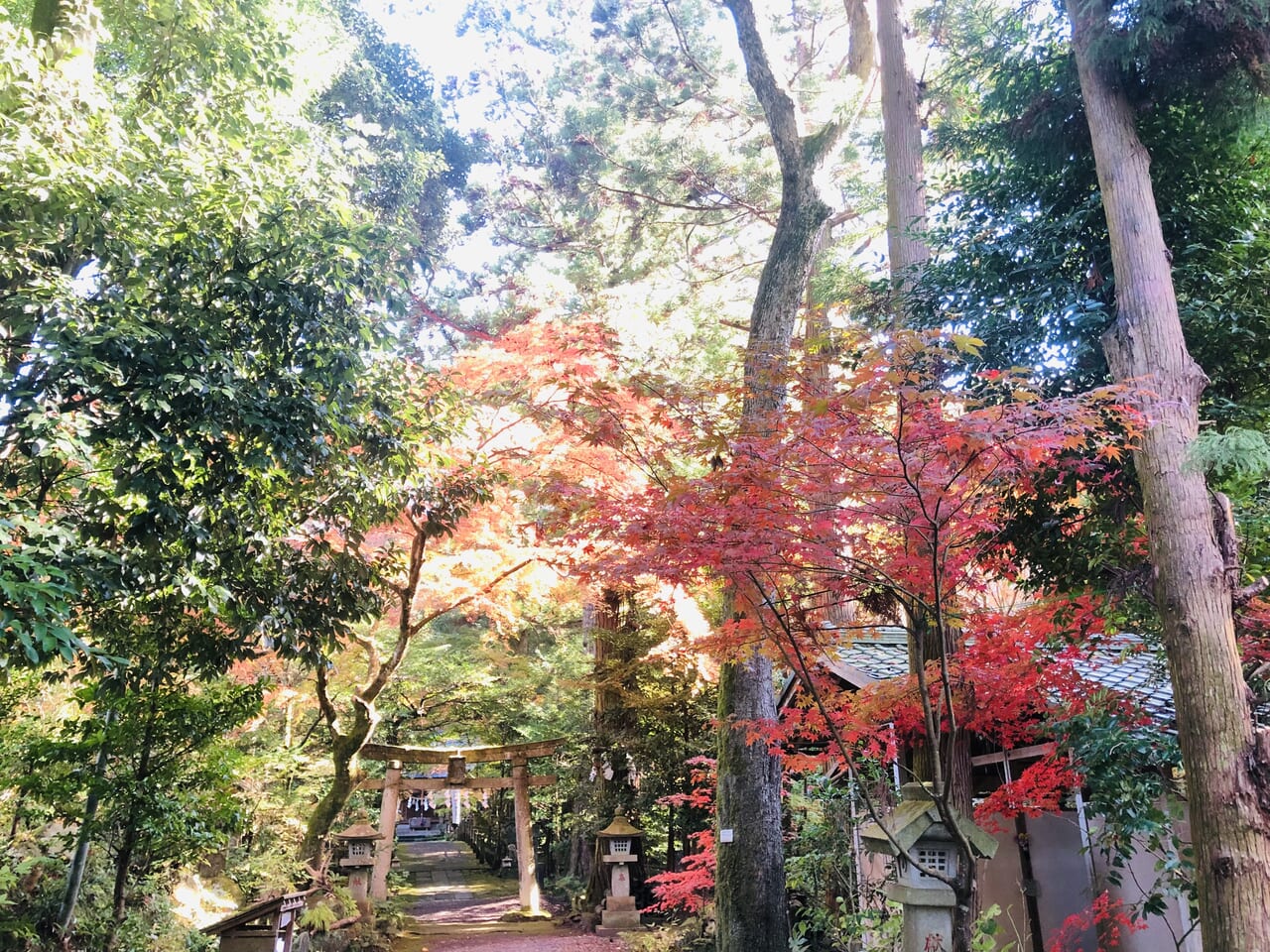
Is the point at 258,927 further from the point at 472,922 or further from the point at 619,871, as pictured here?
the point at 472,922

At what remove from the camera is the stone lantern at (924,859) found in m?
3.40

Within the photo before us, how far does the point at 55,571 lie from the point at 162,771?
7.37 feet

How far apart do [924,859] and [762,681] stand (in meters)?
1.81

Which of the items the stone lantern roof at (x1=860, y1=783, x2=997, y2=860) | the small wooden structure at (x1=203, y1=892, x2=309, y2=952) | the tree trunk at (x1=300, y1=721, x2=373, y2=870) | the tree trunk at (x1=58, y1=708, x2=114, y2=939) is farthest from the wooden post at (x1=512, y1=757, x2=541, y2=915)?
the stone lantern roof at (x1=860, y1=783, x2=997, y2=860)

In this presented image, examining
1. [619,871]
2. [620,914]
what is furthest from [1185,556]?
[620,914]

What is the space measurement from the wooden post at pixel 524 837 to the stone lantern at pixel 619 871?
147cm

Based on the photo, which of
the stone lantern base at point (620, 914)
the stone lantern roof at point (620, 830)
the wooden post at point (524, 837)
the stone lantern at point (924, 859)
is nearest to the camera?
the stone lantern at point (924, 859)

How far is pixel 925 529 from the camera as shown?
3326mm

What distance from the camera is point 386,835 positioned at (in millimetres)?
10453

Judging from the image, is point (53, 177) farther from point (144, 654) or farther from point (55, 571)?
point (144, 654)

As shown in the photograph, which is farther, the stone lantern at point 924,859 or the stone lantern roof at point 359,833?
the stone lantern roof at point 359,833

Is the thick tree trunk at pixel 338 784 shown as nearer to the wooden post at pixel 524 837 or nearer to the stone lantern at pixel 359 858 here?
the stone lantern at pixel 359 858

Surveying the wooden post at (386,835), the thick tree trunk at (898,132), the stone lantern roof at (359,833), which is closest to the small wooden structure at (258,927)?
the stone lantern roof at (359,833)

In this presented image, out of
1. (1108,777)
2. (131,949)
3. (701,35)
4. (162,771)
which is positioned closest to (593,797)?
(131,949)
